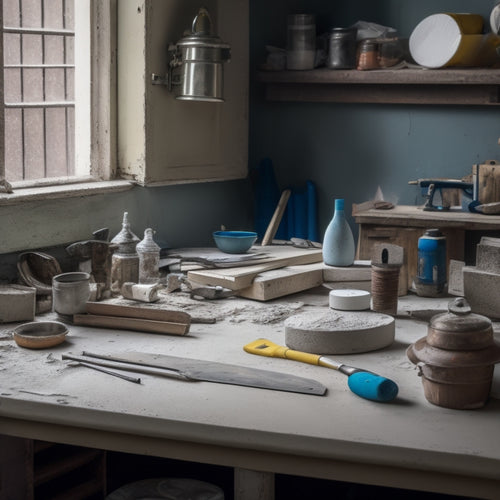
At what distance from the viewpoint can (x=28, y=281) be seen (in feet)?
10.9

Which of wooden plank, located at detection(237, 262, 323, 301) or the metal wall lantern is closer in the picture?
wooden plank, located at detection(237, 262, 323, 301)

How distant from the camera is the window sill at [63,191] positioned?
340 cm

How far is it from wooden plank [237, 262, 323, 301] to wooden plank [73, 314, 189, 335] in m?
0.54

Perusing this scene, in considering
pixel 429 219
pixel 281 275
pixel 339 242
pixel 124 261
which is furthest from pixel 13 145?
pixel 429 219

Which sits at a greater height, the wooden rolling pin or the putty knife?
the wooden rolling pin

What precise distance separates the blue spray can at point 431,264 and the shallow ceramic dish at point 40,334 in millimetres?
1443

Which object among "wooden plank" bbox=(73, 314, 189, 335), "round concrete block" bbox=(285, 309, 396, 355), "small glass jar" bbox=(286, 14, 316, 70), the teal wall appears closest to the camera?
"round concrete block" bbox=(285, 309, 396, 355)

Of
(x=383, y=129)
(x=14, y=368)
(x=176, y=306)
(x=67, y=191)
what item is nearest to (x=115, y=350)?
(x=14, y=368)

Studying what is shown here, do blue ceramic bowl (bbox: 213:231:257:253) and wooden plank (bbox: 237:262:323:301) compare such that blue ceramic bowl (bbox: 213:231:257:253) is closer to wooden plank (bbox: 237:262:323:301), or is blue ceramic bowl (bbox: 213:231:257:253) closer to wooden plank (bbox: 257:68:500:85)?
wooden plank (bbox: 237:262:323:301)

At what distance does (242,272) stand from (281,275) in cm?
16

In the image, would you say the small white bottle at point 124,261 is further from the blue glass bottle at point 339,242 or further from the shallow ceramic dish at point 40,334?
the blue glass bottle at point 339,242

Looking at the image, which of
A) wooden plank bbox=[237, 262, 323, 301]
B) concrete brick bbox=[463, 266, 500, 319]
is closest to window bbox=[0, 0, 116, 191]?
wooden plank bbox=[237, 262, 323, 301]

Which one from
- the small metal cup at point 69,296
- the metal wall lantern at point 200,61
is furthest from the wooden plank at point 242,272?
the metal wall lantern at point 200,61

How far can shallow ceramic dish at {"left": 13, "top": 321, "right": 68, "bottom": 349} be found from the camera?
278 cm
